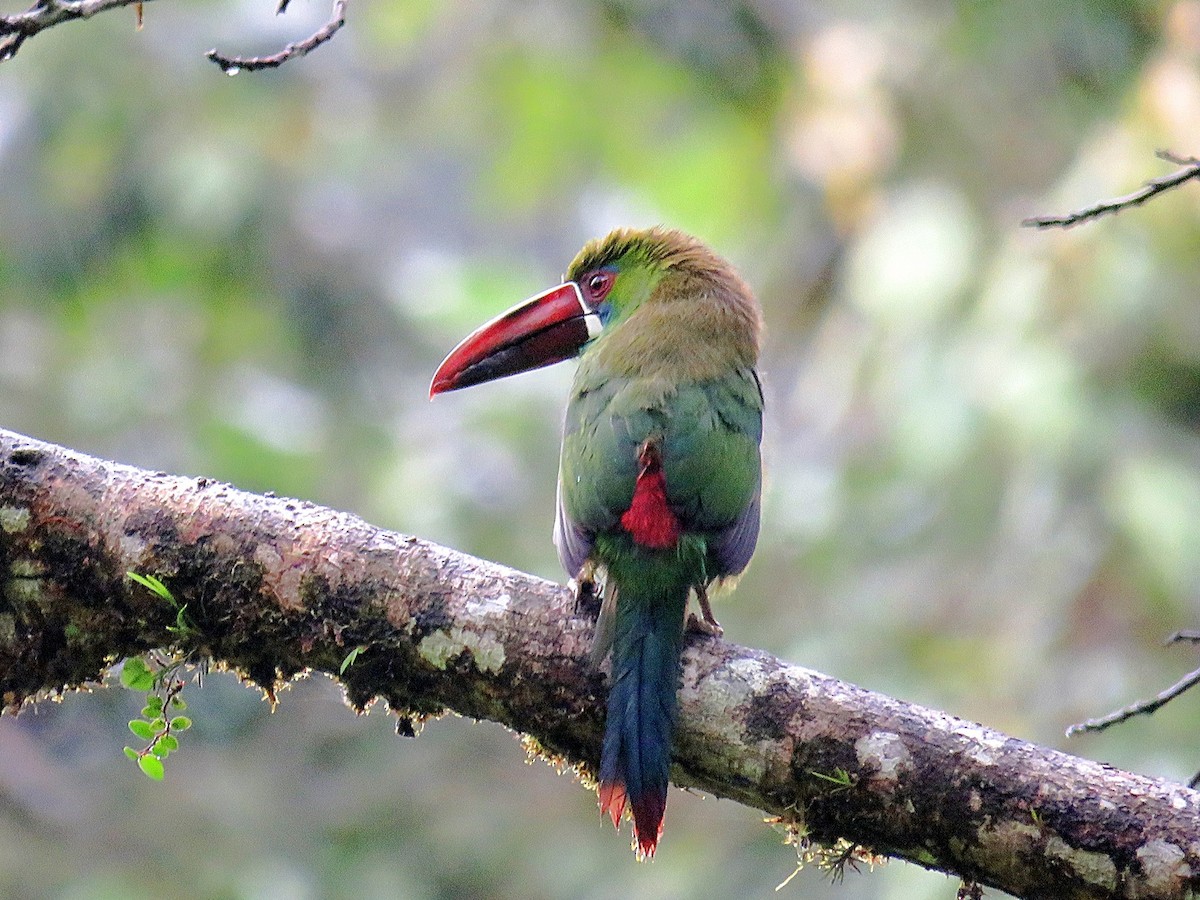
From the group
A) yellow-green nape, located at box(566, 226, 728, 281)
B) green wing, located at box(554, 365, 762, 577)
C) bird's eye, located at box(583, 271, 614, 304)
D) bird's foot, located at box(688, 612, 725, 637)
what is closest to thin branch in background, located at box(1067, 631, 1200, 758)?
bird's foot, located at box(688, 612, 725, 637)

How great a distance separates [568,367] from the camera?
7.65m

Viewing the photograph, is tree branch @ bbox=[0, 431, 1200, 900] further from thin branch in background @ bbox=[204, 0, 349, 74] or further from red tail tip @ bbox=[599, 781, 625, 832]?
thin branch in background @ bbox=[204, 0, 349, 74]

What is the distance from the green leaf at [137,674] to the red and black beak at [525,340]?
4.04 ft

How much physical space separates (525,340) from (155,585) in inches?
55.5

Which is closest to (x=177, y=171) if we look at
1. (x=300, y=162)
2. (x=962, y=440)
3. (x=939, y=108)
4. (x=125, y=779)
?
(x=300, y=162)

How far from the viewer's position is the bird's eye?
3809 mm

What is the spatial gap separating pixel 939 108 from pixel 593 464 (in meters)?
4.42

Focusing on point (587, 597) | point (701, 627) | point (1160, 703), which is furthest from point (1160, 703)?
point (587, 597)

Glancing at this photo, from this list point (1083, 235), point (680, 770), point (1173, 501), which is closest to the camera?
point (680, 770)

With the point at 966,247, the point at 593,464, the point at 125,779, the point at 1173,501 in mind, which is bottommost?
the point at 125,779

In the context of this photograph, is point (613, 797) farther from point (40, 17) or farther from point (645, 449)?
point (40, 17)

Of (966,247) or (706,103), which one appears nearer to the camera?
(966,247)

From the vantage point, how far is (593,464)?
2936 millimetres

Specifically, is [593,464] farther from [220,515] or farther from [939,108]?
[939,108]
